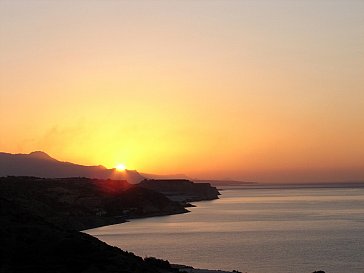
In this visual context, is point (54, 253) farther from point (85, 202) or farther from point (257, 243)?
point (85, 202)

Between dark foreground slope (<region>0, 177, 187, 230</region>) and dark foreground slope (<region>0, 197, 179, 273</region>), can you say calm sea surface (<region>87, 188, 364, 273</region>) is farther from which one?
dark foreground slope (<region>0, 197, 179, 273</region>)

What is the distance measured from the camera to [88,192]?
144 metres

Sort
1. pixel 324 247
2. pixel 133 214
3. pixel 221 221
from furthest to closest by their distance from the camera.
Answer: pixel 133 214 → pixel 221 221 → pixel 324 247

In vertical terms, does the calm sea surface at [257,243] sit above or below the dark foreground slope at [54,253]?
below

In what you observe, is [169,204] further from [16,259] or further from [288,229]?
[16,259]

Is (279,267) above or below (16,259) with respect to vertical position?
below

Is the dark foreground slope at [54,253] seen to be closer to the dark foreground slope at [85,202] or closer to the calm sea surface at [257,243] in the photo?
the calm sea surface at [257,243]

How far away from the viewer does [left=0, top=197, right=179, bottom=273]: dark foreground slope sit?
33344mm

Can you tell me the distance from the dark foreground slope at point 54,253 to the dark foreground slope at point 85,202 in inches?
2181

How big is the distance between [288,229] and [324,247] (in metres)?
23.5

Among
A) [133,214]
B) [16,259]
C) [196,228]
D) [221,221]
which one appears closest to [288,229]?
[196,228]

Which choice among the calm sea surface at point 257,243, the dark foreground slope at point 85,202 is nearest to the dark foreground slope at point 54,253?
the calm sea surface at point 257,243

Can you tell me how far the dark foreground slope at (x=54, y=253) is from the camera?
33344 millimetres

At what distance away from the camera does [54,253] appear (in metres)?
35.2
